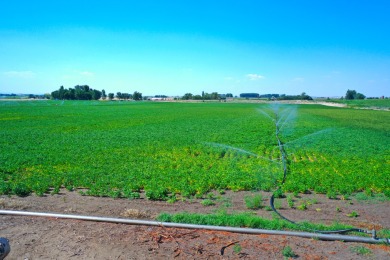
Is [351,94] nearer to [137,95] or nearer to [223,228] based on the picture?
[137,95]

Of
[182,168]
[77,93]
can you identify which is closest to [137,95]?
[77,93]

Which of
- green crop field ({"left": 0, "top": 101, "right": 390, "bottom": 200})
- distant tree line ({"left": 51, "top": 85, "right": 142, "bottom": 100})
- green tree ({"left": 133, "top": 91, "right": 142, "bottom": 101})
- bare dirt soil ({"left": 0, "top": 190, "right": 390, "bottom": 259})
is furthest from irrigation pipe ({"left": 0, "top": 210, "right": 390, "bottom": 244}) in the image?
green tree ({"left": 133, "top": 91, "right": 142, "bottom": 101})

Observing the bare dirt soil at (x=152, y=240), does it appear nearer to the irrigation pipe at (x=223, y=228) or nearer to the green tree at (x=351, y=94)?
the irrigation pipe at (x=223, y=228)

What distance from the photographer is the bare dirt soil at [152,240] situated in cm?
525

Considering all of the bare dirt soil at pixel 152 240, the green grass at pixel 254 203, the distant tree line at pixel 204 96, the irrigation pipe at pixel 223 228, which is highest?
the distant tree line at pixel 204 96

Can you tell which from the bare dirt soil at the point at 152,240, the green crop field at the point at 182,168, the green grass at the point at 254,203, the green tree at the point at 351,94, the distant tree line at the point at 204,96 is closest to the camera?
the bare dirt soil at the point at 152,240

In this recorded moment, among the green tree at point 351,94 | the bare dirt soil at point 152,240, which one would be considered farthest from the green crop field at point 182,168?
the green tree at point 351,94

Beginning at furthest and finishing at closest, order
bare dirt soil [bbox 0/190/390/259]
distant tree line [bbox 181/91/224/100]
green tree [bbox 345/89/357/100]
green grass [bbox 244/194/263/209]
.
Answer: distant tree line [bbox 181/91/224/100], green tree [bbox 345/89/357/100], green grass [bbox 244/194/263/209], bare dirt soil [bbox 0/190/390/259]

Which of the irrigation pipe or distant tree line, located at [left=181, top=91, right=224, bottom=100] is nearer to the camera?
the irrigation pipe

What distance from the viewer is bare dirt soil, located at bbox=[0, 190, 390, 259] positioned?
5246 mm

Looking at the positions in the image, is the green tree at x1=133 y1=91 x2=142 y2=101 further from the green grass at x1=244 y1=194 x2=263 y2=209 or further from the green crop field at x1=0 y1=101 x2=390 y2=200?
the green grass at x1=244 y1=194 x2=263 y2=209

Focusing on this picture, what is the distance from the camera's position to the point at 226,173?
11.2 meters

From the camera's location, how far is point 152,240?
18.8 feet

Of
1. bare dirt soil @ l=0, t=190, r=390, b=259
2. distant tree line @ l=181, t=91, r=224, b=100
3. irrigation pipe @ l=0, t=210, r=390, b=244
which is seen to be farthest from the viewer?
distant tree line @ l=181, t=91, r=224, b=100
